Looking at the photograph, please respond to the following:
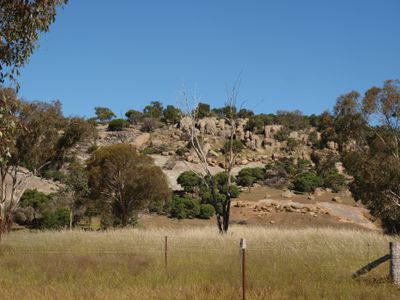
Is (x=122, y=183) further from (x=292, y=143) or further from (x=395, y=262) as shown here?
(x=292, y=143)

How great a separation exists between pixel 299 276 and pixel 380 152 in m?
19.0

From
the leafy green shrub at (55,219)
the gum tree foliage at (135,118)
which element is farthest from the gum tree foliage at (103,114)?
the leafy green shrub at (55,219)

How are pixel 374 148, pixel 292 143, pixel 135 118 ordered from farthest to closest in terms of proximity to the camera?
pixel 135 118, pixel 292 143, pixel 374 148

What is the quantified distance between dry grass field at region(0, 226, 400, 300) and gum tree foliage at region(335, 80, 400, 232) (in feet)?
32.8

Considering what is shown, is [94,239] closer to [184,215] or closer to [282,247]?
[282,247]

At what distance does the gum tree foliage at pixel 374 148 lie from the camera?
2820cm

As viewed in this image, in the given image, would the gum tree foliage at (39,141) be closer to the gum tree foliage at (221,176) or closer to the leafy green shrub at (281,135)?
the gum tree foliage at (221,176)

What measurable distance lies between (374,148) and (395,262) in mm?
20560

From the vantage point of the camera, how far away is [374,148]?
3000 cm

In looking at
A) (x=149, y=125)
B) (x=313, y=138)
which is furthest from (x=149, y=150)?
(x=313, y=138)

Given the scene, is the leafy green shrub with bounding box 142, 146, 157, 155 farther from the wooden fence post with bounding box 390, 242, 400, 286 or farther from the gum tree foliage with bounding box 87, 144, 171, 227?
the wooden fence post with bounding box 390, 242, 400, 286

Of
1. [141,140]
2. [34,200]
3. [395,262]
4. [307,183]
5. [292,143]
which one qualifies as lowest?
[395,262]

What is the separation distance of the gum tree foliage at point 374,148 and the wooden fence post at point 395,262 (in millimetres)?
17703

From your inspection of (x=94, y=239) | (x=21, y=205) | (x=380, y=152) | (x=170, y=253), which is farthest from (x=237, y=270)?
(x=21, y=205)
